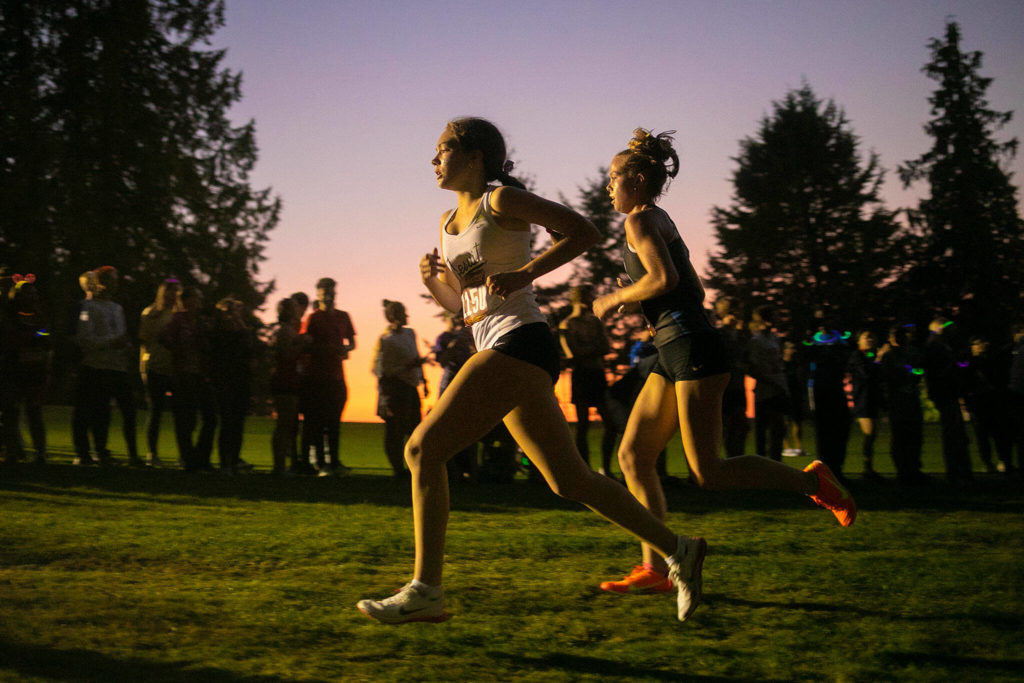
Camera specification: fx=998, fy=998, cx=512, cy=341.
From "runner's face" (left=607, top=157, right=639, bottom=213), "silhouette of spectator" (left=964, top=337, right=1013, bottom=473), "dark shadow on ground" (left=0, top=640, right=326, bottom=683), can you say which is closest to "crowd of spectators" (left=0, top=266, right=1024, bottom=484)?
"silhouette of spectator" (left=964, top=337, right=1013, bottom=473)

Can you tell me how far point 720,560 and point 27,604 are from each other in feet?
12.3

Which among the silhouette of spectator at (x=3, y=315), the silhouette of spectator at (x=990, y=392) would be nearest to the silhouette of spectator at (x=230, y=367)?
the silhouette of spectator at (x=3, y=315)

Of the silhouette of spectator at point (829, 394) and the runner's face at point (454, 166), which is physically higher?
the runner's face at point (454, 166)

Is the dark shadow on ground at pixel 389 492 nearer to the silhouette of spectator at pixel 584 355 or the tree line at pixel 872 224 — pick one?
Result: the silhouette of spectator at pixel 584 355

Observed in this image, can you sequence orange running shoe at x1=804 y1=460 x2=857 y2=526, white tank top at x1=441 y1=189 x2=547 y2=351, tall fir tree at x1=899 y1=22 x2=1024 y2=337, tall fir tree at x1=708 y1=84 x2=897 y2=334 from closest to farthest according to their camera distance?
white tank top at x1=441 y1=189 x2=547 y2=351
orange running shoe at x1=804 y1=460 x2=857 y2=526
tall fir tree at x1=708 y1=84 x2=897 y2=334
tall fir tree at x1=899 y1=22 x2=1024 y2=337

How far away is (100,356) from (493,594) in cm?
742

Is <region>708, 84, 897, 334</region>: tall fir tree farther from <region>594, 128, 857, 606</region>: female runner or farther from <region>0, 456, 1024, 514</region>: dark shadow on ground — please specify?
<region>594, 128, 857, 606</region>: female runner

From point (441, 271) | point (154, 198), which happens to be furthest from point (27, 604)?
point (154, 198)

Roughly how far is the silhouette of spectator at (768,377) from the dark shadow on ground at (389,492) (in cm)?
106

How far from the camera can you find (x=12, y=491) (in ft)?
29.0

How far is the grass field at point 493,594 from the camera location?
371 cm

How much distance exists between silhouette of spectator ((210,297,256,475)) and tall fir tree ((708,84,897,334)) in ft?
95.6

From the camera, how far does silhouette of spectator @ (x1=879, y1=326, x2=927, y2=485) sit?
1133 cm

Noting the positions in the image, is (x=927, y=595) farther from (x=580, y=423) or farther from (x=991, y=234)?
(x=991, y=234)
